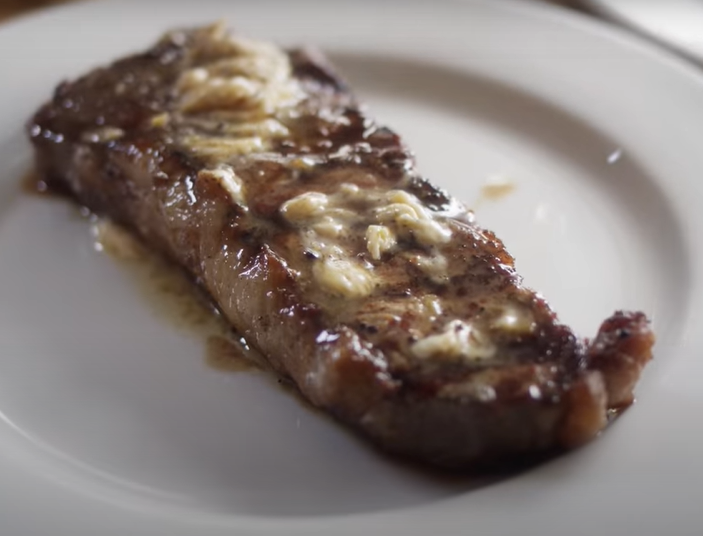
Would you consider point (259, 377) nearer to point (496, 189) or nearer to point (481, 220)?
point (481, 220)

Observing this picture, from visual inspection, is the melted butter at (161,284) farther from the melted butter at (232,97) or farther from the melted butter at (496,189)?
the melted butter at (496,189)

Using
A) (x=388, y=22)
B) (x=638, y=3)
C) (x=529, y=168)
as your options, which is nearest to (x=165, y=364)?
(x=529, y=168)

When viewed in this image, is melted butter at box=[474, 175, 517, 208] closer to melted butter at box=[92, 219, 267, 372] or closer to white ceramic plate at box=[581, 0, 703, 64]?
melted butter at box=[92, 219, 267, 372]

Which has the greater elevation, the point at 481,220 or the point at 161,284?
the point at 481,220

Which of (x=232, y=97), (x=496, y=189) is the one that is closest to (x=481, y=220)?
(x=496, y=189)

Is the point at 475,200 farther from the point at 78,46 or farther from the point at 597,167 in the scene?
the point at 78,46
